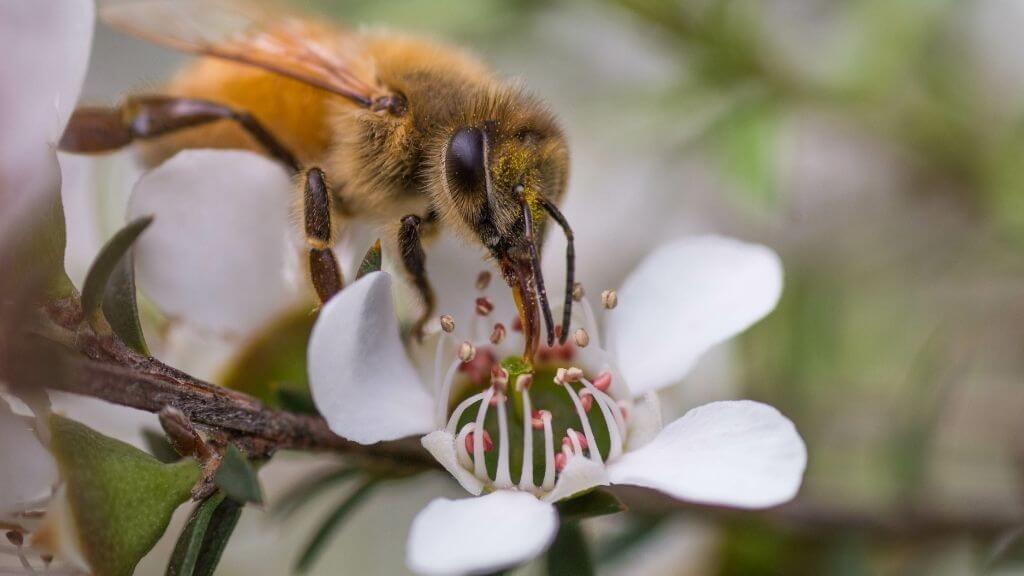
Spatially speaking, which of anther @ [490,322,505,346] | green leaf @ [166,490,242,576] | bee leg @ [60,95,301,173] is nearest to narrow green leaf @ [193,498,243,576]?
green leaf @ [166,490,242,576]

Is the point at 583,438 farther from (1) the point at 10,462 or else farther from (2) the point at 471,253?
(1) the point at 10,462

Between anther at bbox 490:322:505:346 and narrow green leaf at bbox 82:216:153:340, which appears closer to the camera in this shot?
narrow green leaf at bbox 82:216:153:340

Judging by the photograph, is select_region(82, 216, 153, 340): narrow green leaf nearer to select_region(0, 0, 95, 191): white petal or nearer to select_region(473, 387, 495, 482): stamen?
select_region(0, 0, 95, 191): white petal

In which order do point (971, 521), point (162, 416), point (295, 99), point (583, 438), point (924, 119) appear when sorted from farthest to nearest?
1. point (924, 119)
2. point (971, 521)
3. point (295, 99)
4. point (583, 438)
5. point (162, 416)

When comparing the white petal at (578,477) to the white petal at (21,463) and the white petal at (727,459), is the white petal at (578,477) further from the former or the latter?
the white petal at (21,463)

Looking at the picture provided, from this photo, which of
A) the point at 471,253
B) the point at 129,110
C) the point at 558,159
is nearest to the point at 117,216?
the point at 129,110

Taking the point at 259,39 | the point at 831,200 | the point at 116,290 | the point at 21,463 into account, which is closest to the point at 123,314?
the point at 116,290
